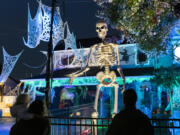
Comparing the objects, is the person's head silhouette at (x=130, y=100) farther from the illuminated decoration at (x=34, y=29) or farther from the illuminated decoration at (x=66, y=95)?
the illuminated decoration at (x=66, y=95)

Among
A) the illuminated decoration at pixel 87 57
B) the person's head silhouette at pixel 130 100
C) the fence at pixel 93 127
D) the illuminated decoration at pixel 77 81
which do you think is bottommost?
the fence at pixel 93 127

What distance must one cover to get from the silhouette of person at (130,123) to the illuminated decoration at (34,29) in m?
12.9

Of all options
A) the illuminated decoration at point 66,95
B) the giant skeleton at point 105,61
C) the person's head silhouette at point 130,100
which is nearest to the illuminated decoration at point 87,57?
the illuminated decoration at point 66,95

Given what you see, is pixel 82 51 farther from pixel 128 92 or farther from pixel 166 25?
pixel 128 92

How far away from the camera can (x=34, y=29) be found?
48.1ft

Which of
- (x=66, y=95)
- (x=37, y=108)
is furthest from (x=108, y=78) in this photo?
(x=66, y=95)

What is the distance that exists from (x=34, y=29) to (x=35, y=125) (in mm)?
12797

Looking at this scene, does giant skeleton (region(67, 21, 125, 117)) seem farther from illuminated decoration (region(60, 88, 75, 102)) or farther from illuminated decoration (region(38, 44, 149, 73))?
illuminated decoration (region(60, 88, 75, 102))

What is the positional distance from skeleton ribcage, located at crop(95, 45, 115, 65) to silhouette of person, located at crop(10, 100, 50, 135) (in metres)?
4.30

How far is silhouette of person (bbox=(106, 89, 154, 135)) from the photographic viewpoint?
245 cm

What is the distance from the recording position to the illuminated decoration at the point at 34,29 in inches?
572

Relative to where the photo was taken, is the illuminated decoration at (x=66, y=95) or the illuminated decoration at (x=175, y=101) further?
the illuminated decoration at (x=66, y=95)

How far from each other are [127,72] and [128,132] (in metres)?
15.6

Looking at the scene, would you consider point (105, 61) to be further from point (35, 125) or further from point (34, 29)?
point (34, 29)
